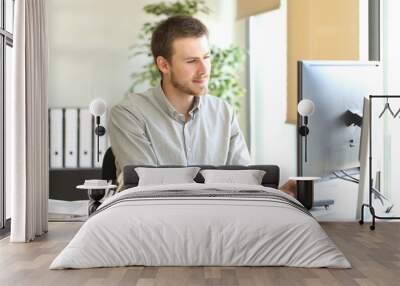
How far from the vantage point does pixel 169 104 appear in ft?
20.5

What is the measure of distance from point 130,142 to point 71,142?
161cm

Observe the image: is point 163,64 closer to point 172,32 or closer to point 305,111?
point 172,32

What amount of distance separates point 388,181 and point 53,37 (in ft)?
12.8

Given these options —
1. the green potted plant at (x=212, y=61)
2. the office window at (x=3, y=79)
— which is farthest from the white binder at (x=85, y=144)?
the office window at (x=3, y=79)

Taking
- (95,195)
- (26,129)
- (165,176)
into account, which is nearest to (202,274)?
(165,176)

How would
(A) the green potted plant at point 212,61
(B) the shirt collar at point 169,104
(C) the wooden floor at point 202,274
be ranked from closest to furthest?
(C) the wooden floor at point 202,274
(B) the shirt collar at point 169,104
(A) the green potted plant at point 212,61

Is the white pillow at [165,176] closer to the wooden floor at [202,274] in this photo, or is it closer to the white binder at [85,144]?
the wooden floor at [202,274]

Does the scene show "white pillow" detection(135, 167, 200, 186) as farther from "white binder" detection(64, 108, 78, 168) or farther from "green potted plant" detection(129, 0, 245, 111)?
"green potted plant" detection(129, 0, 245, 111)

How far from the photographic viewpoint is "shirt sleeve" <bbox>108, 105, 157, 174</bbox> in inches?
239

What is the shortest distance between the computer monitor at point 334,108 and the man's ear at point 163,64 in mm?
1204

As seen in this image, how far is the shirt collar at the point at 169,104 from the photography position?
20.4 feet

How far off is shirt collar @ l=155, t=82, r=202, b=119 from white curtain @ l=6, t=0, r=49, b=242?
102 centimetres

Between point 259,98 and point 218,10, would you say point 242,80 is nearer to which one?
point 259,98

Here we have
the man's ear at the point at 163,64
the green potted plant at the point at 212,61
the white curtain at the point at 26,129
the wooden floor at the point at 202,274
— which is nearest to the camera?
the wooden floor at the point at 202,274
